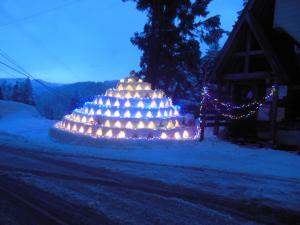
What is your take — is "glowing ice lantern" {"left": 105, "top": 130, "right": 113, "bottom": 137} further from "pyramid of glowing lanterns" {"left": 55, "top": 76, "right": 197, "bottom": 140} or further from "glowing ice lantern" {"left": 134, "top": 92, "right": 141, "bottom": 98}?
"glowing ice lantern" {"left": 134, "top": 92, "right": 141, "bottom": 98}

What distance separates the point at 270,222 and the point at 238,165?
4.86 m

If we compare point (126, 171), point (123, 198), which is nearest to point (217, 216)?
point (123, 198)

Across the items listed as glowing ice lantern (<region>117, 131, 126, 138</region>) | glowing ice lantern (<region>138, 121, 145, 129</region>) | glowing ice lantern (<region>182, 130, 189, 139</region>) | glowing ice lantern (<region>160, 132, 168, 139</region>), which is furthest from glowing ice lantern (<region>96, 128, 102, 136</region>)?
glowing ice lantern (<region>182, 130, 189, 139</region>)

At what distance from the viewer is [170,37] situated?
2461cm

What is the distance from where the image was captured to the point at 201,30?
25953 mm

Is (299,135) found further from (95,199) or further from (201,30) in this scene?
(201,30)

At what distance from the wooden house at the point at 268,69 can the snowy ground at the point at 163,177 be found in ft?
6.23

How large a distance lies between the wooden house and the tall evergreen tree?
25.4 feet

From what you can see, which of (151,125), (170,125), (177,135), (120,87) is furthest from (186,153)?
(120,87)

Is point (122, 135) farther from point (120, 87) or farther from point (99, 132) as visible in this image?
point (120, 87)

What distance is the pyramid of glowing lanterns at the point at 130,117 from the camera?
14.8m

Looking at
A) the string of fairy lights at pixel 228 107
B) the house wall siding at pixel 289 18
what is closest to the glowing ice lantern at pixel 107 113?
the string of fairy lights at pixel 228 107

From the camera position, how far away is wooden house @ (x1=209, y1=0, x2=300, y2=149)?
14.2 meters

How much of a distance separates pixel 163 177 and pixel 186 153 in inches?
149
